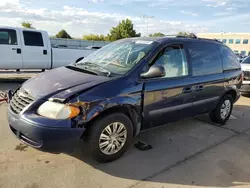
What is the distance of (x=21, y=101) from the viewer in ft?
9.80

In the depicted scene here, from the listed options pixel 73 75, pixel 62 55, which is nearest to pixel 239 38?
pixel 62 55

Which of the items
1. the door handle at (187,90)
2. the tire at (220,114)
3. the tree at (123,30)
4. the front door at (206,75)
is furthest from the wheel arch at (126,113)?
the tree at (123,30)

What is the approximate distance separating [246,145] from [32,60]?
7.33m

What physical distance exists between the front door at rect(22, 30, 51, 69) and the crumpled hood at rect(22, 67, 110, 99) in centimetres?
541

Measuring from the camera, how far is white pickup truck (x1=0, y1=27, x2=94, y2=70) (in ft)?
25.8

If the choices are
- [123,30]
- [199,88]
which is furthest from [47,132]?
[123,30]

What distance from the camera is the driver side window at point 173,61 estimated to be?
143 inches

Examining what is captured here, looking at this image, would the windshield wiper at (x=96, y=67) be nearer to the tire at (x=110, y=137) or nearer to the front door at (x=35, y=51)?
the tire at (x=110, y=137)

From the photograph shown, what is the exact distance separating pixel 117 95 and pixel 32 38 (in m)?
6.64

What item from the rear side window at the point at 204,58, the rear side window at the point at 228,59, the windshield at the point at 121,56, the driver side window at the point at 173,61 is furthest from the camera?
the rear side window at the point at 228,59

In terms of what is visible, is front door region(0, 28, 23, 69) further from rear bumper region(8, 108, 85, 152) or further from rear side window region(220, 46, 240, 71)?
rear side window region(220, 46, 240, 71)

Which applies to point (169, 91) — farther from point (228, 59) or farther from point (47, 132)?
point (228, 59)

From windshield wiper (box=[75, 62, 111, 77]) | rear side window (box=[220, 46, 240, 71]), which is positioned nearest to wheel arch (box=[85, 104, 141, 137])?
windshield wiper (box=[75, 62, 111, 77])

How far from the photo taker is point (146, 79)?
10.9 ft
